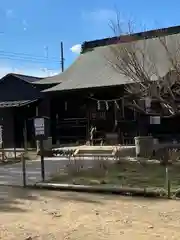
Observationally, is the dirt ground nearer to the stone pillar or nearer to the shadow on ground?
the shadow on ground

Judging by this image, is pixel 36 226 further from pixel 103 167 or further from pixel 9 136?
pixel 9 136

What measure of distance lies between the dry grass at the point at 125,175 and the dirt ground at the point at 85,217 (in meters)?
1.29

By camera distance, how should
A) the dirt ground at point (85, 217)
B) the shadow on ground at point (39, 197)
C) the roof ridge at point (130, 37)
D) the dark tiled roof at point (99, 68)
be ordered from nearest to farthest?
1. the dirt ground at point (85, 217)
2. the shadow on ground at point (39, 197)
3. the roof ridge at point (130, 37)
4. the dark tiled roof at point (99, 68)

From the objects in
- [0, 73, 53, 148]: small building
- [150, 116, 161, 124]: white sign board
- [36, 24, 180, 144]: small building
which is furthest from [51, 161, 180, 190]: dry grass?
[0, 73, 53, 148]: small building

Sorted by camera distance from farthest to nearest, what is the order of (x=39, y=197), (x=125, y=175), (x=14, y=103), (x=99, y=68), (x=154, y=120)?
(x=14, y=103), (x=99, y=68), (x=154, y=120), (x=125, y=175), (x=39, y=197)

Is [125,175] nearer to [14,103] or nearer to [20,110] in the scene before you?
[14,103]

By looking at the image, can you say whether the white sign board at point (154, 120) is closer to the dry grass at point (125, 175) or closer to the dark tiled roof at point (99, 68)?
the dark tiled roof at point (99, 68)

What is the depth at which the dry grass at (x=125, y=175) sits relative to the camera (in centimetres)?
1089

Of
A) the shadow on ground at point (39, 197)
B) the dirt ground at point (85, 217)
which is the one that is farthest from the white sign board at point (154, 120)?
the dirt ground at point (85, 217)

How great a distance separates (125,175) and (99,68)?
12190mm

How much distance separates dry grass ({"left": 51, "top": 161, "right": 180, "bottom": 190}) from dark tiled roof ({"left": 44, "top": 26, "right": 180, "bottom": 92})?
5577mm

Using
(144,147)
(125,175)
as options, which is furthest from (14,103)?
(125,175)

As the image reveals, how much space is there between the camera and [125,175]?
40.0 feet

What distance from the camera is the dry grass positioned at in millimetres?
10886
